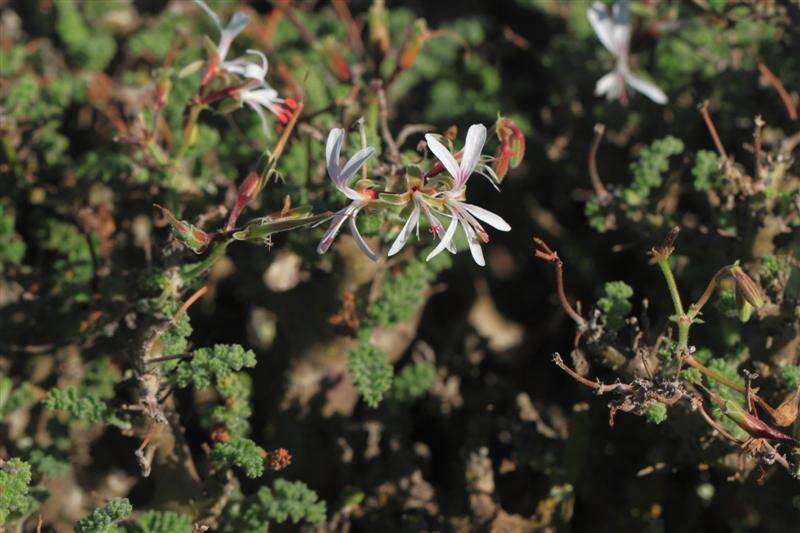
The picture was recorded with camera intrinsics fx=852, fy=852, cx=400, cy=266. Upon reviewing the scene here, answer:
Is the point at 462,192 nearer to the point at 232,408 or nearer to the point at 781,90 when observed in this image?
the point at 232,408

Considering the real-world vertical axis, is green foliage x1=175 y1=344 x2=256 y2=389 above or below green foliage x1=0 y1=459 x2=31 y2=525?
above

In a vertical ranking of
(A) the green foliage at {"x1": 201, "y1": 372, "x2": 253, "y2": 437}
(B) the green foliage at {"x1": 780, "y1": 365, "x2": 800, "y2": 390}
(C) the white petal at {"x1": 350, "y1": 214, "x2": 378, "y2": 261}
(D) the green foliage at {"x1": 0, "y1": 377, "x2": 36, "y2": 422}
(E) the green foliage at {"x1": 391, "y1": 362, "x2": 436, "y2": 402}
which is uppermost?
(C) the white petal at {"x1": 350, "y1": 214, "x2": 378, "y2": 261}

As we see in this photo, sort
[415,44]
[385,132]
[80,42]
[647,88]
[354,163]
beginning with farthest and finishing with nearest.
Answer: [80,42] → [647,88] → [415,44] → [385,132] → [354,163]

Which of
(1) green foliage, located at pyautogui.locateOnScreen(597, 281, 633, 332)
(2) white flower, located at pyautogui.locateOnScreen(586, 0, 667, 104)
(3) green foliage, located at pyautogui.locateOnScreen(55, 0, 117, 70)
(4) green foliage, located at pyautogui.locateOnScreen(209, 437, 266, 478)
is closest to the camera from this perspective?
(4) green foliage, located at pyautogui.locateOnScreen(209, 437, 266, 478)

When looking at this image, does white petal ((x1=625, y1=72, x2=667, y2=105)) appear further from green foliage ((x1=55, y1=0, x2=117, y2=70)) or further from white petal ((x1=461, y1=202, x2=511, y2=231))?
green foliage ((x1=55, y1=0, x2=117, y2=70))

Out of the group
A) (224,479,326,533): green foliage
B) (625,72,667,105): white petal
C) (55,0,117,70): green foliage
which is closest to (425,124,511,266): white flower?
(224,479,326,533): green foliage

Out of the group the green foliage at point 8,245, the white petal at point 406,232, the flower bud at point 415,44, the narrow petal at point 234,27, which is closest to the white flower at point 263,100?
the narrow petal at point 234,27

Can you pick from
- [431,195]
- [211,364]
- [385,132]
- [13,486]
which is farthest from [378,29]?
[13,486]
